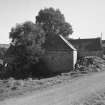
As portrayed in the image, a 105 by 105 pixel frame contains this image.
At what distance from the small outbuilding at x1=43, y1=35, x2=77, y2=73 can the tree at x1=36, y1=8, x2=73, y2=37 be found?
20338mm

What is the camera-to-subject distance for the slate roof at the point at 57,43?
96.5 feet

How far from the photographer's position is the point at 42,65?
30.0 metres

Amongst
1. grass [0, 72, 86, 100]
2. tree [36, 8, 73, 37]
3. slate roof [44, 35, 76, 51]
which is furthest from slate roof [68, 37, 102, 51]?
grass [0, 72, 86, 100]

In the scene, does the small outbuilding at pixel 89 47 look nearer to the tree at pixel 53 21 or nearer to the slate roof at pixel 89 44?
the slate roof at pixel 89 44

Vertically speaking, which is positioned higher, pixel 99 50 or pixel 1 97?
pixel 99 50

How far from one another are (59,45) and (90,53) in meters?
15.0

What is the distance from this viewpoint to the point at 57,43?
30.6m

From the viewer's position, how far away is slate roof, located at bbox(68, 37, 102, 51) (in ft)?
136

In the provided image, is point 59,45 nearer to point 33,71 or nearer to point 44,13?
point 33,71

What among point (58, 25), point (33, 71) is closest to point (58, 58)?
point (33, 71)

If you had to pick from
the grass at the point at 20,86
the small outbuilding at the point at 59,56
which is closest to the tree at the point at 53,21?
the small outbuilding at the point at 59,56

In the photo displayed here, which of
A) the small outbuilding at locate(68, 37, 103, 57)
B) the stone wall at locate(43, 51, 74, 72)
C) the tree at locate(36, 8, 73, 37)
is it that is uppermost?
the tree at locate(36, 8, 73, 37)

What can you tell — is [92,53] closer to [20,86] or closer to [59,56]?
[59,56]

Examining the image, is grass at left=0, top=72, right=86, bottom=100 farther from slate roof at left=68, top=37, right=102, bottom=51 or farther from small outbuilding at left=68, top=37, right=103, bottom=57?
slate roof at left=68, top=37, right=102, bottom=51
